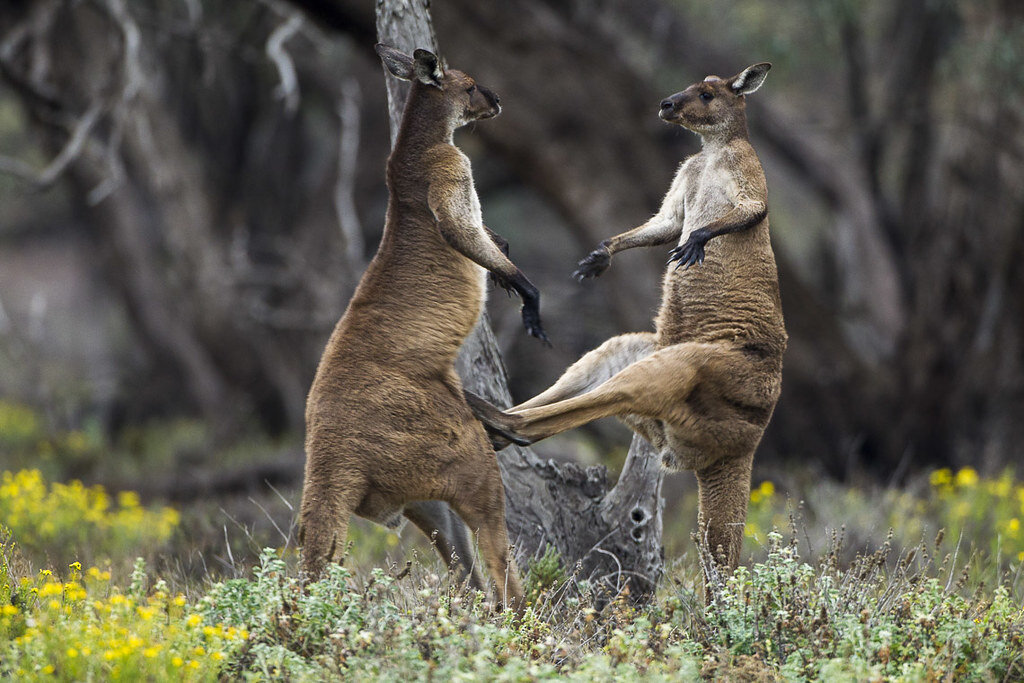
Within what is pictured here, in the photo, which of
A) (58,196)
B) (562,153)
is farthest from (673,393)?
(58,196)

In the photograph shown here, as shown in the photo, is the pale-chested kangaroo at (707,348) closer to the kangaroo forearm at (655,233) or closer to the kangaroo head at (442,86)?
the kangaroo forearm at (655,233)

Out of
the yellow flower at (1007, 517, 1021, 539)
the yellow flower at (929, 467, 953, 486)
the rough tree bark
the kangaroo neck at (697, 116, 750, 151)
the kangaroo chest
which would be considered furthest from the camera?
the yellow flower at (929, 467, 953, 486)

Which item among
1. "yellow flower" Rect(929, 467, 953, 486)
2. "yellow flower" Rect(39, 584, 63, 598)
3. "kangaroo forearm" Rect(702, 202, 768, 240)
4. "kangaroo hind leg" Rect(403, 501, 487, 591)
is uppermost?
"kangaroo forearm" Rect(702, 202, 768, 240)

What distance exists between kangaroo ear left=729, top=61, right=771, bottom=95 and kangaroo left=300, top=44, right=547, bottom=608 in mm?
1294

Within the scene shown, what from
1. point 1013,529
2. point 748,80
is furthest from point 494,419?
point 1013,529

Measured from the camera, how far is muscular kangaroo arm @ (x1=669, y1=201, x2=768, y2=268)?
4.69 meters

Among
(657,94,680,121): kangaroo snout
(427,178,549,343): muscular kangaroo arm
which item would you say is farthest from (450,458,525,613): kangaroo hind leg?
(657,94,680,121): kangaroo snout

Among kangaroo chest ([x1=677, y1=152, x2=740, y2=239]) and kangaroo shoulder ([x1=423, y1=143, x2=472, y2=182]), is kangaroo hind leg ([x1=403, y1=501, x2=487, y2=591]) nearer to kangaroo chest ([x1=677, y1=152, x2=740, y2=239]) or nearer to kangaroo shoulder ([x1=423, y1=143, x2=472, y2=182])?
kangaroo shoulder ([x1=423, y1=143, x2=472, y2=182])

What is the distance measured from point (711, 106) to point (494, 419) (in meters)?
1.71

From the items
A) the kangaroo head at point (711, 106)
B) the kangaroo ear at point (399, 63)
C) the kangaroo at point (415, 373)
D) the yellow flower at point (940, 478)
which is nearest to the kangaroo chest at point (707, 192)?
the kangaroo head at point (711, 106)

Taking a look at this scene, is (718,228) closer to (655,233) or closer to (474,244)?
(655,233)

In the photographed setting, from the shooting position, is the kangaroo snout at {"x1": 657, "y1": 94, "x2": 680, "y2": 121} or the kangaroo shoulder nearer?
the kangaroo shoulder

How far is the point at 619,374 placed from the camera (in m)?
4.70

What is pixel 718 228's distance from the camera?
4.79 meters
